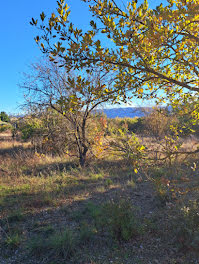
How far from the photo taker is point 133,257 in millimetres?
2898

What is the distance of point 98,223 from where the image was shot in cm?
365

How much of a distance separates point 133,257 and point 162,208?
→ 1.65 metres

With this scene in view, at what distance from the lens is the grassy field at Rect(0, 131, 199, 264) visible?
114 inches

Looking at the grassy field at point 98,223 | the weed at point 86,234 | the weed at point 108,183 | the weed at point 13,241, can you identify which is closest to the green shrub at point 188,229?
the grassy field at point 98,223

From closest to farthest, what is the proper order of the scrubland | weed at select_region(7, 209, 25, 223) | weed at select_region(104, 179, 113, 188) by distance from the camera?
the scrubland → weed at select_region(7, 209, 25, 223) → weed at select_region(104, 179, 113, 188)

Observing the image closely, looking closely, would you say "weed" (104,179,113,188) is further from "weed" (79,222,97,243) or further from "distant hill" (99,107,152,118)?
"weed" (79,222,97,243)

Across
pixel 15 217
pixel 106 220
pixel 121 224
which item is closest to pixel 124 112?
pixel 106 220

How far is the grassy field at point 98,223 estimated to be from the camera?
114 inches

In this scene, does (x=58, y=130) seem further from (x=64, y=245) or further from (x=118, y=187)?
(x=64, y=245)

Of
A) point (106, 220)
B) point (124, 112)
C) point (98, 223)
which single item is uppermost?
point (124, 112)

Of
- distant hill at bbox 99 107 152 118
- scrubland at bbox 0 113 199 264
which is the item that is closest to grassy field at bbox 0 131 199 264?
scrubland at bbox 0 113 199 264

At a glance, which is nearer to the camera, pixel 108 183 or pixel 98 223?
pixel 98 223

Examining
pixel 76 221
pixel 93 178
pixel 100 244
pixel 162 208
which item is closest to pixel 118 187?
pixel 93 178

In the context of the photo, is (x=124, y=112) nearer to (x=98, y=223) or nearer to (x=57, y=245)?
(x=98, y=223)
